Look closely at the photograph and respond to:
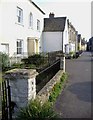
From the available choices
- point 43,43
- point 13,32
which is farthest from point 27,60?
point 43,43

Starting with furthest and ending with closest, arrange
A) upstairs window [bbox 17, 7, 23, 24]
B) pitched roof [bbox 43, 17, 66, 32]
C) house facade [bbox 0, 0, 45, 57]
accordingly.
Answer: pitched roof [bbox 43, 17, 66, 32]
upstairs window [bbox 17, 7, 23, 24]
house facade [bbox 0, 0, 45, 57]

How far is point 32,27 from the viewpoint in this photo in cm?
2381

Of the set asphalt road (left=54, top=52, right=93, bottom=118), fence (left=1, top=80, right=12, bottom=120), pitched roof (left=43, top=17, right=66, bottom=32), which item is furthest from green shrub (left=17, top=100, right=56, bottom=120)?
pitched roof (left=43, top=17, right=66, bottom=32)

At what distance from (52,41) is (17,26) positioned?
49.2ft

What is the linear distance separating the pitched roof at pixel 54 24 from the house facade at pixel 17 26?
8337 mm

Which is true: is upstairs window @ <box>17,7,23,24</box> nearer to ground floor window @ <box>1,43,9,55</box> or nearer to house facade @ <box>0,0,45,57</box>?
house facade @ <box>0,0,45,57</box>

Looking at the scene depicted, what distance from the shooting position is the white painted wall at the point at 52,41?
107 feet

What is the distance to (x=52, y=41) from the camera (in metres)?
33.2

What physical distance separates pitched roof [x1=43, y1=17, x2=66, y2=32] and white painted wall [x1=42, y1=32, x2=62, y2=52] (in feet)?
2.51

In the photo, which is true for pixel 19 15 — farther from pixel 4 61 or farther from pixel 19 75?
pixel 19 75

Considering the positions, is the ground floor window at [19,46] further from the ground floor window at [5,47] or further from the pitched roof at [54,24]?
the pitched roof at [54,24]

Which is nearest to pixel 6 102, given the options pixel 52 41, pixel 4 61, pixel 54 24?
pixel 4 61

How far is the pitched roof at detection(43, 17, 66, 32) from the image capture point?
3352 cm

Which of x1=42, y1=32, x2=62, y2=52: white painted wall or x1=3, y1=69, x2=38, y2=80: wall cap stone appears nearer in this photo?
x1=3, y1=69, x2=38, y2=80: wall cap stone
